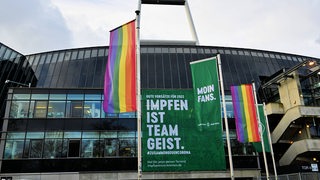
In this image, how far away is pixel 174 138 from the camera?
29.3 meters

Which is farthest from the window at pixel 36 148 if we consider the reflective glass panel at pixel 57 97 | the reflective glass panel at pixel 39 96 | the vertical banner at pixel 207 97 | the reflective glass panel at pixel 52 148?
the vertical banner at pixel 207 97

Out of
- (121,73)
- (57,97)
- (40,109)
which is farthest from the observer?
(57,97)

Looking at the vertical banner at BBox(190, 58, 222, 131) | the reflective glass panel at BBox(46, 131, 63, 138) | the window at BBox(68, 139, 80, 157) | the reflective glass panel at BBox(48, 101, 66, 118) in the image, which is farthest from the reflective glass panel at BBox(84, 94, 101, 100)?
the vertical banner at BBox(190, 58, 222, 131)

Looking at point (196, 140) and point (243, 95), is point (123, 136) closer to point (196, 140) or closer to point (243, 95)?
point (196, 140)

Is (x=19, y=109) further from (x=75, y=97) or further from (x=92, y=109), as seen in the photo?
(x=92, y=109)

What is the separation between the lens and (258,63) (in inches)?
1964

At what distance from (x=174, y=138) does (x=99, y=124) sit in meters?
10.8

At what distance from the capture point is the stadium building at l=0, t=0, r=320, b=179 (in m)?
33.4

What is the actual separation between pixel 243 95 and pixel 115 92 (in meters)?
12.1

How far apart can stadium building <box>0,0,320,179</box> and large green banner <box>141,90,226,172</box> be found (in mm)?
2844

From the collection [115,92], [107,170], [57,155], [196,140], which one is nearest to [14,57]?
[57,155]

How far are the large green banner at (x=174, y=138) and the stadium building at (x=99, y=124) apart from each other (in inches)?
112

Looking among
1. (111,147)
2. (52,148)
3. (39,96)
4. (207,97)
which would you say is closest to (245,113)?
(207,97)

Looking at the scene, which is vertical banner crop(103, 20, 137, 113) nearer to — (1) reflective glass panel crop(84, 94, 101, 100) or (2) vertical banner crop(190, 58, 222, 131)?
(2) vertical banner crop(190, 58, 222, 131)
